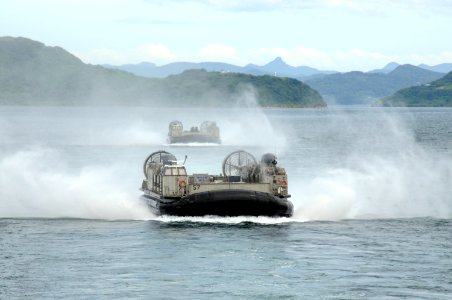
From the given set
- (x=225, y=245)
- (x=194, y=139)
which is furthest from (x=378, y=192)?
(x=194, y=139)

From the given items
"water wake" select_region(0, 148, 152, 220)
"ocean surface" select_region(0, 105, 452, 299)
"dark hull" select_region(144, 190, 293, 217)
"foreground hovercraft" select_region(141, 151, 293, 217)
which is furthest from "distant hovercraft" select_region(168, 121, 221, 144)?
"dark hull" select_region(144, 190, 293, 217)

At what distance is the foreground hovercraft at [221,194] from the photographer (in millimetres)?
56250

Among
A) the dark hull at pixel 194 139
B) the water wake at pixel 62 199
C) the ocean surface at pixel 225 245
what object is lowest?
the ocean surface at pixel 225 245

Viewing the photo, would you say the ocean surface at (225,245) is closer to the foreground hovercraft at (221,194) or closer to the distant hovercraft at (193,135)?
the foreground hovercraft at (221,194)

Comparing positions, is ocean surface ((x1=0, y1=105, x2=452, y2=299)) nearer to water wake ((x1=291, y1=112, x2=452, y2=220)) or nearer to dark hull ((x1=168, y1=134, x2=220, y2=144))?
water wake ((x1=291, y1=112, x2=452, y2=220))

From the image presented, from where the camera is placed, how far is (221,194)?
5619 centimetres

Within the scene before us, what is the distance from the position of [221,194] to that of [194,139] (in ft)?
297

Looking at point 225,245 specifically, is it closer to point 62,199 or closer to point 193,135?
point 62,199

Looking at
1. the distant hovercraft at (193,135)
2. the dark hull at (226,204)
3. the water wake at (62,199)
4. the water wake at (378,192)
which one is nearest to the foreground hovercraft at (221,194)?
the dark hull at (226,204)

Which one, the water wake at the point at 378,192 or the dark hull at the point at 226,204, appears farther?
the water wake at the point at 378,192

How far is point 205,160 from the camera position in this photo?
11688 cm

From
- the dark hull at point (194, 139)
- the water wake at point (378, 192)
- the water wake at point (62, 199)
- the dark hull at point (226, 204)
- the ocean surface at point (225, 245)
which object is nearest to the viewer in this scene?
the ocean surface at point (225, 245)

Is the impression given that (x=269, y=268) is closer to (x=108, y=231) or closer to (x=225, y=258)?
(x=225, y=258)

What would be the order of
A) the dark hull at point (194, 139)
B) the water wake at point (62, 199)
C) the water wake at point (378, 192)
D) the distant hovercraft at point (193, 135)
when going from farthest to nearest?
the distant hovercraft at point (193, 135) → the dark hull at point (194, 139) → the water wake at point (378, 192) → the water wake at point (62, 199)
